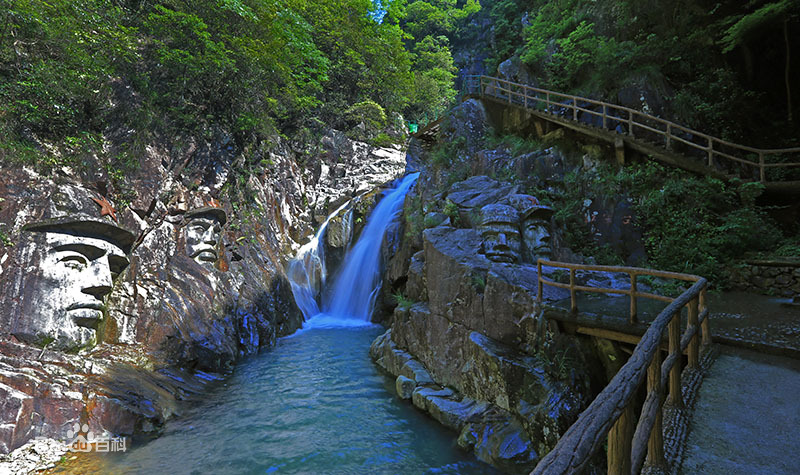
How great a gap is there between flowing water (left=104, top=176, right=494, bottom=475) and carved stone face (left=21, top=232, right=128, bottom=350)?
279 cm

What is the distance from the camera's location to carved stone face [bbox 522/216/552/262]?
Result: 320 inches

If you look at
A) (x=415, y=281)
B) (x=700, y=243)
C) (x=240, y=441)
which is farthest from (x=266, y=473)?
(x=700, y=243)

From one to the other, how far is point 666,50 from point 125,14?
56.2ft

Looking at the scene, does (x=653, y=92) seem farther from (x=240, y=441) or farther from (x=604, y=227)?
(x=240, y=441)

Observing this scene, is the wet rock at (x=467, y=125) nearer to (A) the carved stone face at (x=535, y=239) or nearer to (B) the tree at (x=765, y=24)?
(A) the carved stone face at (x=535, y=239)

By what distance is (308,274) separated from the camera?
14508 mm

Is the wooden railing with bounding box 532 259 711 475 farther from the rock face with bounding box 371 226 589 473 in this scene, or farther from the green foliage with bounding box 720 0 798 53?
the green foliage with bounding box 720 0 798 53

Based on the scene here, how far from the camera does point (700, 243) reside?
7988 mm

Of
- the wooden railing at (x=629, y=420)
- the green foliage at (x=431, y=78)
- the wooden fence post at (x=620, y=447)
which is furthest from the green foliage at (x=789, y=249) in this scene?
the green foliage at (x=431, y=78)

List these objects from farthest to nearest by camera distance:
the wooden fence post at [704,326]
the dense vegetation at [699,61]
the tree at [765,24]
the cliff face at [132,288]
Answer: the dense vegetation at [699,61] → the tree at [765,24] → the cliff face at [132,288] → the wooden fence post at [704,326]

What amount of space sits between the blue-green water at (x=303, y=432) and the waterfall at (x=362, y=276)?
4712 millimetres

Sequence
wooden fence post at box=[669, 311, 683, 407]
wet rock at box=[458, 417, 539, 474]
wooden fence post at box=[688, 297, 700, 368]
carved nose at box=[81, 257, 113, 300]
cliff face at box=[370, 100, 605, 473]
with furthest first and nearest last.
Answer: carved nose at box=[81, 257, 113, 300] → cliff face at box=[370, 100, 605, 473] → wet rock at box=[458, 417, 539, 474] → wooden fence post at box=[688, 297, 700, 368] → wooden fence post at box=[669, 311, 683, 407]

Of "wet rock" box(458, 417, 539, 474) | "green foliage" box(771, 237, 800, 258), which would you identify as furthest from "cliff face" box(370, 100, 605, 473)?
"green foliage" box(771, 237, 800, 258)

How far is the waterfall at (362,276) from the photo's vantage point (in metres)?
13.8
